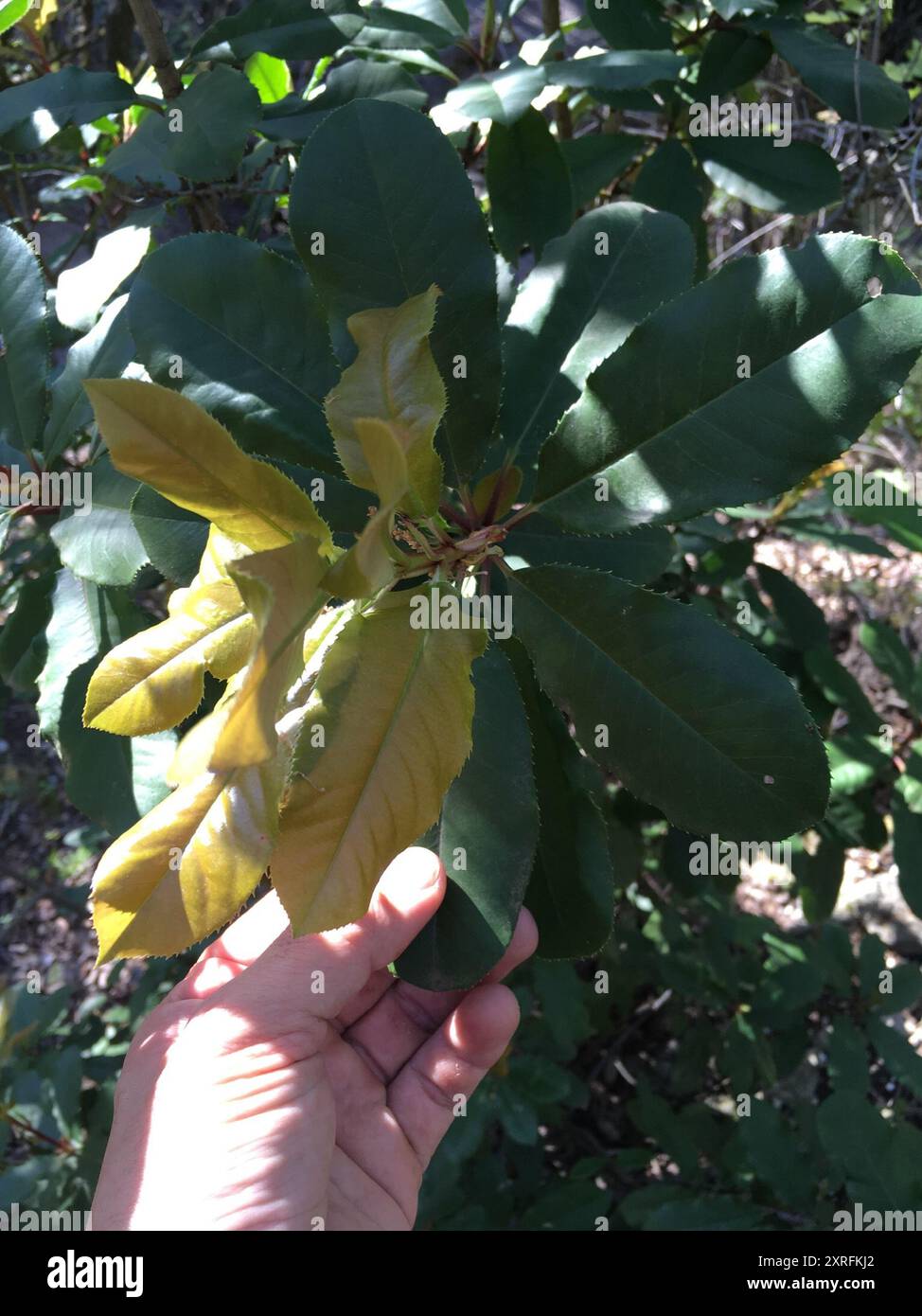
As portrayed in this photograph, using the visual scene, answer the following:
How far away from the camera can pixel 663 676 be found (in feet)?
3.64

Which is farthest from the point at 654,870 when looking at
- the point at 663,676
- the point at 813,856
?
the point at 663,676

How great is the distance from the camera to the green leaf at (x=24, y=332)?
1.53m

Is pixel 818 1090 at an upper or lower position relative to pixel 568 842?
lower

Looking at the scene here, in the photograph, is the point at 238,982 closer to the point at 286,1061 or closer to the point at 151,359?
the point at 286,1061

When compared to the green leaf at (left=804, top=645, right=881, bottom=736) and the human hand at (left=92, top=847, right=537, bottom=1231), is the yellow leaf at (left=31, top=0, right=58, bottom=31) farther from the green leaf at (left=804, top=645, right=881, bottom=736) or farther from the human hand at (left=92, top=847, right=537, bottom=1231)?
the green leaf at (left=804, top=645, right=881, bottom=736)

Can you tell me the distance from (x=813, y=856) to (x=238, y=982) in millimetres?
1562

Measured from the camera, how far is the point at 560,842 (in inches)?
51.9

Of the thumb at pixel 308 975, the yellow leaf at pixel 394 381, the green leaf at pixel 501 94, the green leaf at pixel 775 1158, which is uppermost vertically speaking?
the green leaf at pixel 501 94

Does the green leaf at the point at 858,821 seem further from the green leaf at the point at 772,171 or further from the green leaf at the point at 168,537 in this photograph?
the green leaf at the point at 168,537

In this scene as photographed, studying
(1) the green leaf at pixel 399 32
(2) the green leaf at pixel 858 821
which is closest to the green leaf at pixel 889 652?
(2) the green leaf at pixel 858 821

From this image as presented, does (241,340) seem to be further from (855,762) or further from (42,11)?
(855,762)

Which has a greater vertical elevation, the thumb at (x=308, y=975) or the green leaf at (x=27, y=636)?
the green leaf at (x=27, y=636)

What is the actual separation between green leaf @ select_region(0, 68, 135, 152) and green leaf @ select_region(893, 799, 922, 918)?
2050mm

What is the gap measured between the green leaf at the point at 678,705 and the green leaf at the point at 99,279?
885 millimetres
